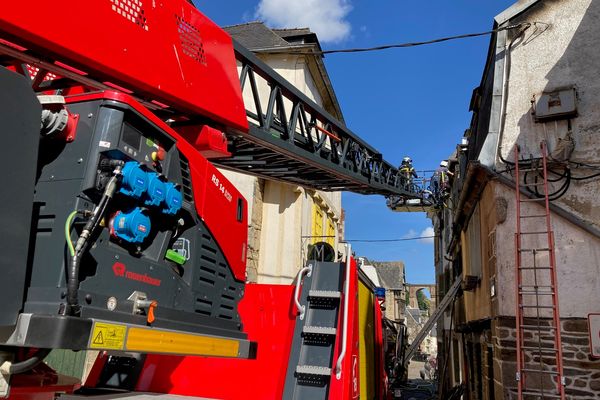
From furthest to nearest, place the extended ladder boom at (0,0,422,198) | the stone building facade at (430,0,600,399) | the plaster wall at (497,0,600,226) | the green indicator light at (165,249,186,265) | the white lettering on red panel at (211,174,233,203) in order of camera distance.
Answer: the plaster wall at (497,0,600,226)
the stone building facade at (430,0,600,399)
the white lettering on red panel at (211,174,233,203)
the green indicator light at (165,249,186,265)
the extended ladder boom at (0,0,422,198)

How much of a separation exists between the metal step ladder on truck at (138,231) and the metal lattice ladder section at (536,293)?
356 centimetres

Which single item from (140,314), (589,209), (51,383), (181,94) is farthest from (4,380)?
(589,209)

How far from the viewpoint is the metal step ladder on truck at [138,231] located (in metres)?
2.11

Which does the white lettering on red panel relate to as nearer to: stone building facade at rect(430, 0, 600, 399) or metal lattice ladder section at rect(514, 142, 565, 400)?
metal lattice ladder section at rect(514, 142, 565, 400)

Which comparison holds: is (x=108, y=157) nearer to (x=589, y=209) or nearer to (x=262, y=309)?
(x=262, y=309)

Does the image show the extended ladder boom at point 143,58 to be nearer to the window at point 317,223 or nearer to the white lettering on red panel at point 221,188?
the white lettering on red panel at point 221,188

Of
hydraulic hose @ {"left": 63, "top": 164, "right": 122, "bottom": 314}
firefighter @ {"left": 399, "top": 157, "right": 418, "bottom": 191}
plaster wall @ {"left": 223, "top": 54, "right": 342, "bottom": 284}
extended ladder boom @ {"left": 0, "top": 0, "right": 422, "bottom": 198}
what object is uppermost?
firefighter @ {"left": 399, "top": 157, "right": 418, "bottom": 191}

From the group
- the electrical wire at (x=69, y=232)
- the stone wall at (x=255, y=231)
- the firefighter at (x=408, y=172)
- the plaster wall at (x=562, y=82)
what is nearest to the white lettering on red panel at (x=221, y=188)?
the electrical wire at (x=69, y=232)

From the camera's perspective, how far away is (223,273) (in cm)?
353

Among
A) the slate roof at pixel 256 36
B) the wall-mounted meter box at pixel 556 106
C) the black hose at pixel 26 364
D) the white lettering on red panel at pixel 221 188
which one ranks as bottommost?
the black hose at pixel 26 364

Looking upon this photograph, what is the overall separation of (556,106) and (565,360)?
4.19 metres

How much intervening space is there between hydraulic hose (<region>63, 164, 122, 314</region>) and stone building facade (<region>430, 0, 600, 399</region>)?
22.7 ft

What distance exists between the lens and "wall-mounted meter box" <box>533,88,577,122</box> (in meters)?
8.02

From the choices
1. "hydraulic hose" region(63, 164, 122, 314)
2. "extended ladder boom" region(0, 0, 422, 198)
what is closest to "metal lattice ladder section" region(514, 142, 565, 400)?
"extended ladder boom" region(0, 0, 422, 198)
